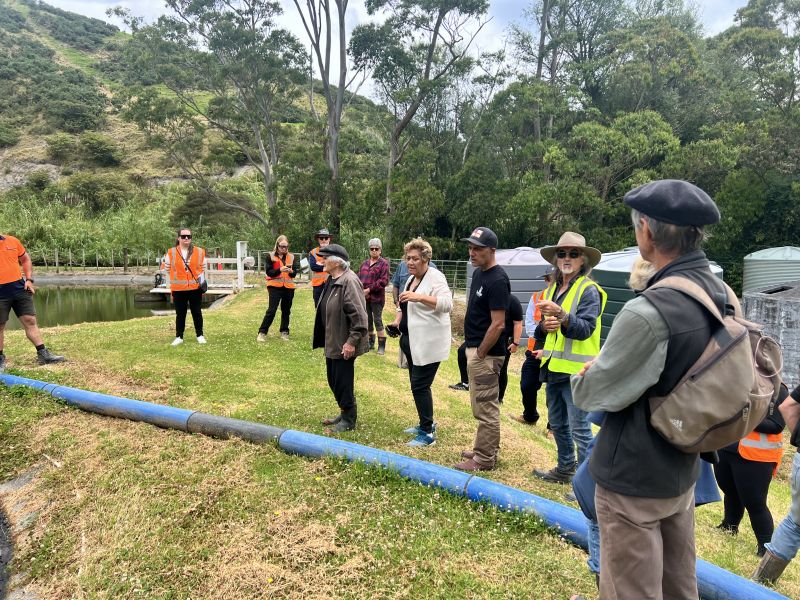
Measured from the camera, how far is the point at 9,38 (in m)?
89.5

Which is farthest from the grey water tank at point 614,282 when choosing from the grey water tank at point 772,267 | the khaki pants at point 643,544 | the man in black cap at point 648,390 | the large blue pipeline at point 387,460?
the man in black cap at point 648,390

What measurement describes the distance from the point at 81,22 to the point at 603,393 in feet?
488

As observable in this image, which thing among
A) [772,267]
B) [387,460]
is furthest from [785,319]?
[387,460]

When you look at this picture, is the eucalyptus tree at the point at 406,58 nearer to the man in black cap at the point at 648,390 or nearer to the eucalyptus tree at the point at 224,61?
the eucalyptus tree at the point at 224,61

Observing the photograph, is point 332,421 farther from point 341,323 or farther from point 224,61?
point 224,61

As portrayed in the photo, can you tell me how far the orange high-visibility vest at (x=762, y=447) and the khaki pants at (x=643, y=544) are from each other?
6.26 ft

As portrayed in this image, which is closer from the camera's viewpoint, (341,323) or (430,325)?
(430,325)

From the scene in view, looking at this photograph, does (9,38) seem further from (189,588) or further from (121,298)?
(189,588)

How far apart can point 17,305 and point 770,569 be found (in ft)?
27.0

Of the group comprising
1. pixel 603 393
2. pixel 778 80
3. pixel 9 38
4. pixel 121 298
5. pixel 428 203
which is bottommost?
pixel 121 298

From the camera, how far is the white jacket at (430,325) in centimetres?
438

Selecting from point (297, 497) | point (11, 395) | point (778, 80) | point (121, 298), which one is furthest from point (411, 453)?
point (778, 80)

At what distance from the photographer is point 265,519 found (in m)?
3.26

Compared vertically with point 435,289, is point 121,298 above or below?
below
